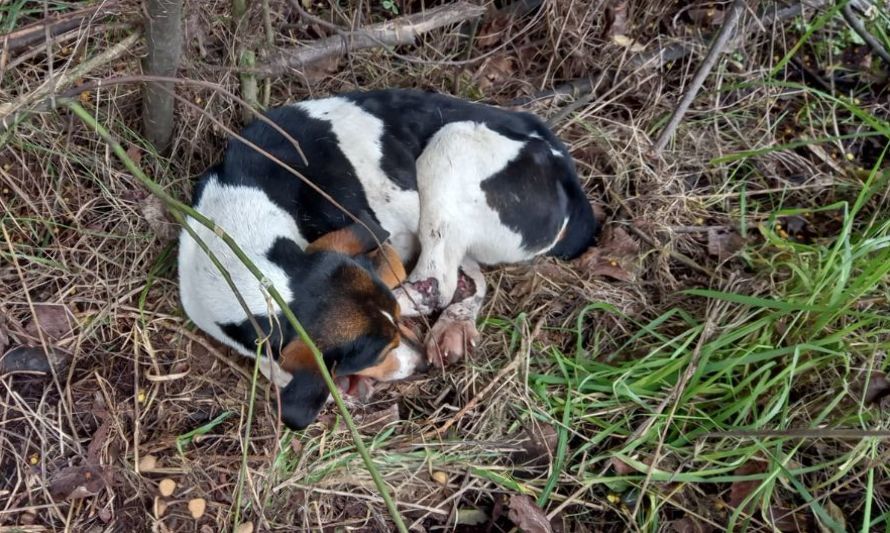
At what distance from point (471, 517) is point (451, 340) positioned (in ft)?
2.60

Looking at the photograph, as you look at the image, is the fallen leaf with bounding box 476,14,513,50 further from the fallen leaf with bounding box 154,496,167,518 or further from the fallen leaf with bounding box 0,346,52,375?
the fallen leaf with bounding box 154,496,167,518

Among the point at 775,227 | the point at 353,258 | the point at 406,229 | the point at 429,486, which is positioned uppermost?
the point at 353,258

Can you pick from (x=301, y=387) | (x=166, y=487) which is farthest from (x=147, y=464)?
(x=301, y=387)

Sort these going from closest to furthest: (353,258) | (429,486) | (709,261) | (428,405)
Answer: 1. (353,258)
2. (429,486)
3. (428,405)
4. (709,261)

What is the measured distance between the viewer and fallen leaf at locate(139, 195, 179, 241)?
3.15m

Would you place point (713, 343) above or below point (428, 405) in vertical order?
above

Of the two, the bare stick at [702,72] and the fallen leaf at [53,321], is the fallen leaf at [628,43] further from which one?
the fallen leaf at [53,321]

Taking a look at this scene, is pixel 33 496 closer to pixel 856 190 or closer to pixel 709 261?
pixel 709 261

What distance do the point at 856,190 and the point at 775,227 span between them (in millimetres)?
587

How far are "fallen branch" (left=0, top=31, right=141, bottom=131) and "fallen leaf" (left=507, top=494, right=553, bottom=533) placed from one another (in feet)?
7.44

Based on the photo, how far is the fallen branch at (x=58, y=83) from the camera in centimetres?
216

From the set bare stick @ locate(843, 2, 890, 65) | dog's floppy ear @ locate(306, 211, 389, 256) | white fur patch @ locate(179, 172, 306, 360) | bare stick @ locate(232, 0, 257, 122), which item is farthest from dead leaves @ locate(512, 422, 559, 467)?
bare stick @ locate(843, 2, 890, 65)

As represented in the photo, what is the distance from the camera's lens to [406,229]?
3.25m

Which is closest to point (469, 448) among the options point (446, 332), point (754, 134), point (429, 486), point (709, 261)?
point (429, 486)
